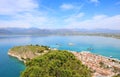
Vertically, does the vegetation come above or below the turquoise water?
above

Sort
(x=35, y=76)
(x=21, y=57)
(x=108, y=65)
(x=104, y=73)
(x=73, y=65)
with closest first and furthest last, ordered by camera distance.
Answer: (x=35, y=76), (x=73, y=65), (x=104, y=73), (x=108, y=65), (x=21, y=57)

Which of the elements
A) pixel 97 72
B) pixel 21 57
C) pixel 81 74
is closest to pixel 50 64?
pixel 81 74

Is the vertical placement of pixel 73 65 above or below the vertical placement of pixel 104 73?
above

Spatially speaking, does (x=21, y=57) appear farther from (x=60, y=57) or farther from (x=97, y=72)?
(x=60, y=57)

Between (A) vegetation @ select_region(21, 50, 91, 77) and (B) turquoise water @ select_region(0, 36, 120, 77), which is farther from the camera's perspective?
(B) turquoise water @ select_region(0, 36, 120, 77)

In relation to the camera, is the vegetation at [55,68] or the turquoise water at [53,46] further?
the turquoise water at [53,46]

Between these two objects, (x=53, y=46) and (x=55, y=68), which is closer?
(x=55, y=68)

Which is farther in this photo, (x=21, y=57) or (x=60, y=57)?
(x=21, y=57)

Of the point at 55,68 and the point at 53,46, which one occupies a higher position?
the point at 55,68
